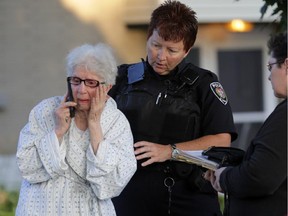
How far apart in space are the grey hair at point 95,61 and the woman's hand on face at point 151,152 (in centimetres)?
43

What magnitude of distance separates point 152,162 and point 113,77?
0.53m

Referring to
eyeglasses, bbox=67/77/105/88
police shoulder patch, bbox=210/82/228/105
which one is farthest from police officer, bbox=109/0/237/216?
eyeglasses, bbox=67/77/105/88

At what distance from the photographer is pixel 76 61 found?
3.86 m

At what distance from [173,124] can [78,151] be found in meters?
0.68

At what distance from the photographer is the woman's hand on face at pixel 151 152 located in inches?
164

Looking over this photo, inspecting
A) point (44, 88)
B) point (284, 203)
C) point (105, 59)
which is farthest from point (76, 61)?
point (44, 88)

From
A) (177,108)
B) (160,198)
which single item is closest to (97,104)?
(177,108)

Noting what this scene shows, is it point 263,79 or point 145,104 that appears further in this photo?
point 263,79

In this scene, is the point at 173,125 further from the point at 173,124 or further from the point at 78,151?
the point at 78,151

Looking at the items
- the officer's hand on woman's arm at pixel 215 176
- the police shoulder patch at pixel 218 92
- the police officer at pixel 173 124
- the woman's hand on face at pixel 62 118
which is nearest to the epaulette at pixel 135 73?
the police officer at pixel 173 124

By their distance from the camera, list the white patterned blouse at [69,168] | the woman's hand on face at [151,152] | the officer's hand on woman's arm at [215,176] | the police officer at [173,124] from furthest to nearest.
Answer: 1. the police officer at [173,124]
2. the woman's hand on face at [151,152]
3. the white patterned blouse at [69,168]
4. the officer's hand on woman's arm at [215,176]

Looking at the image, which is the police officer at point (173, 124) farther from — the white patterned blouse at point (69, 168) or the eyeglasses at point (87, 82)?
the eyeglasses at point (87, 82)

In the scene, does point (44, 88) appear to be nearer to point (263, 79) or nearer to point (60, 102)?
point (263, 79)

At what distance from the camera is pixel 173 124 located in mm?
4336
